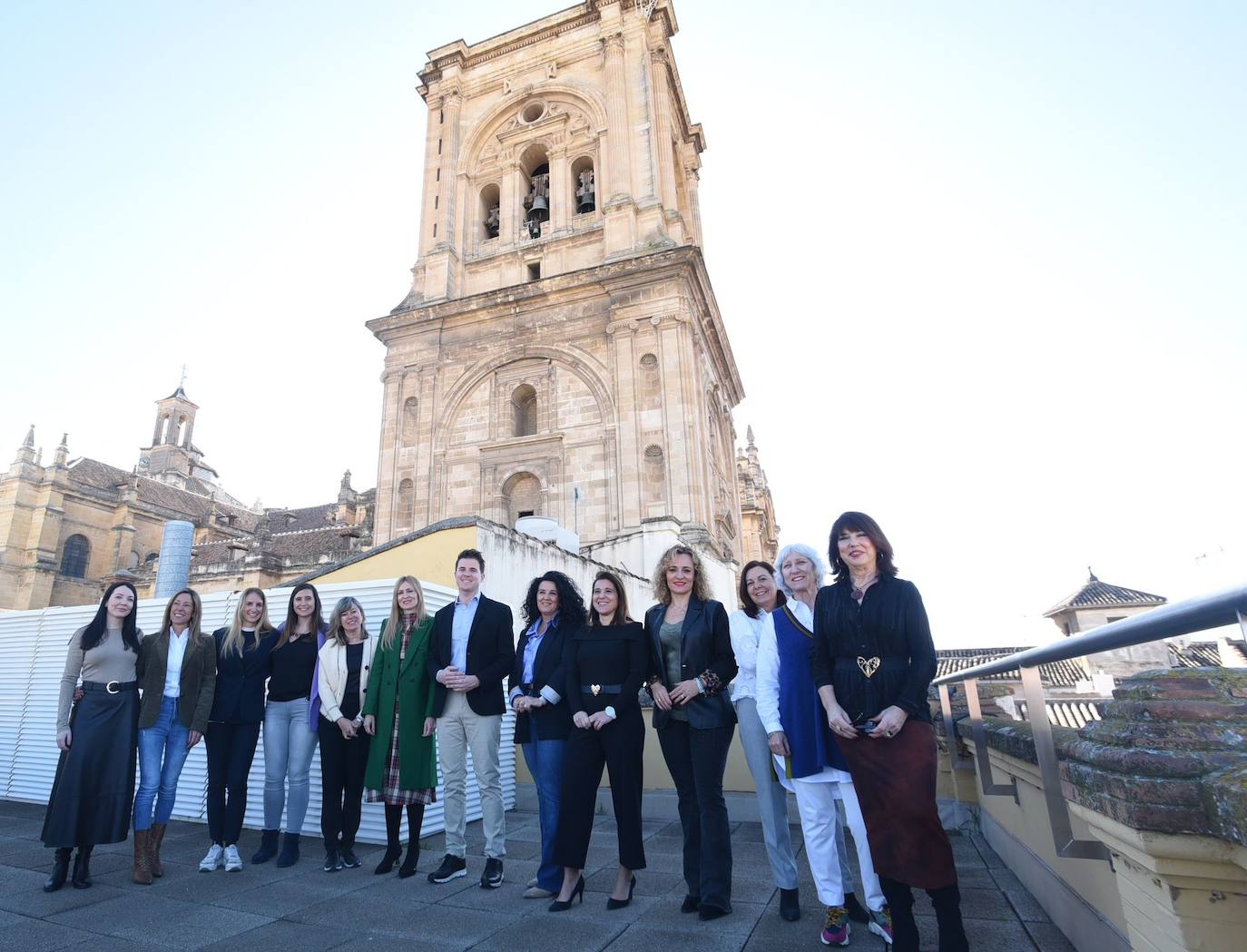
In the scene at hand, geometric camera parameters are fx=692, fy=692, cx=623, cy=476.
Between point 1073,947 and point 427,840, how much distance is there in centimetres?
441

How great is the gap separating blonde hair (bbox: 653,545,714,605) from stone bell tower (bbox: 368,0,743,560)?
11440 millimetres

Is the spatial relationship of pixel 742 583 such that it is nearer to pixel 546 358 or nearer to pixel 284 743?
pixel 284 743

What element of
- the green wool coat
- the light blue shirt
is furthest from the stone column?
the green wool coat

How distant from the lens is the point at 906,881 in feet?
8.98

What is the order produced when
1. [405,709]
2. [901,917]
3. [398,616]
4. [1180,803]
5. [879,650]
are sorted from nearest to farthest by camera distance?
[1180,803]
[901,917]
[879,650]
[405,709]
[398,616]

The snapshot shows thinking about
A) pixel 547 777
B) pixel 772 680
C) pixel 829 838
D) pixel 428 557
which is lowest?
pixel 829 838

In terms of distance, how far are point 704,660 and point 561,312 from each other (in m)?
16.9

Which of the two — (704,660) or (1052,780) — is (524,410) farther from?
(1052,780)

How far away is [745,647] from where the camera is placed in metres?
4.11

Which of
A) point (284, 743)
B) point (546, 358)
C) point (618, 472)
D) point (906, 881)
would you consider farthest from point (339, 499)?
point (906, 881)

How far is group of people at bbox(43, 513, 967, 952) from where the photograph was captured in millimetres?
3014

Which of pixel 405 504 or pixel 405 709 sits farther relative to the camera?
pixel 405 504

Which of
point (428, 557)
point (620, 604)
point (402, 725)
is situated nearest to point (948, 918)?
point (620, 604)

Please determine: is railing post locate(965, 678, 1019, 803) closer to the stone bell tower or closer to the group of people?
the group of people
